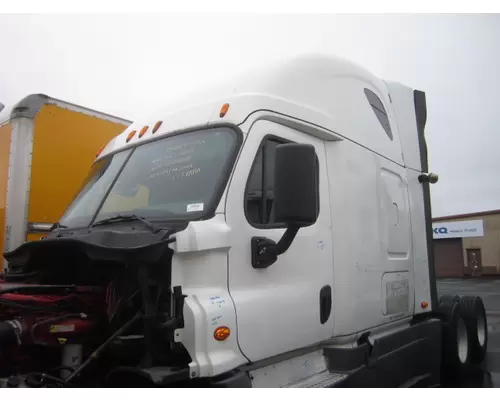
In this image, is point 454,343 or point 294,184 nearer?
point 294,184

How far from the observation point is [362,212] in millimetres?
4098

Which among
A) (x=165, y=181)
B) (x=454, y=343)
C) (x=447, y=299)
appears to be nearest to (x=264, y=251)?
(x=165, y=181)

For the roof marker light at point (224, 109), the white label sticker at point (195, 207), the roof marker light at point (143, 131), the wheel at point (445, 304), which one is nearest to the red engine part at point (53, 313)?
the white label sticker at point (195, 207)

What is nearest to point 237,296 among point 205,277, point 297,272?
point 205,277

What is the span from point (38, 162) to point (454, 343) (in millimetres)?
5247

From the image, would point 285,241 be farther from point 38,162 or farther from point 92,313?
point 38,162

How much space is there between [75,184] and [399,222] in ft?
11.7

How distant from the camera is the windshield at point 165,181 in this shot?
3088 millimetres

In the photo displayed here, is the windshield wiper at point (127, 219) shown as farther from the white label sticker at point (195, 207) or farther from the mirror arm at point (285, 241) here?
the mirror arm at point (285, 241)

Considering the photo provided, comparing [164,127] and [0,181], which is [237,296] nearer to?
[164,127]

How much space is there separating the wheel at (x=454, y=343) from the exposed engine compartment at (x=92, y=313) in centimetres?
415

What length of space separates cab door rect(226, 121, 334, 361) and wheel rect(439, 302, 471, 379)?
2.87 meters

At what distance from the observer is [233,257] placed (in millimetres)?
2945

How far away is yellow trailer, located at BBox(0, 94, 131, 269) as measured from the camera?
489 centimetres
